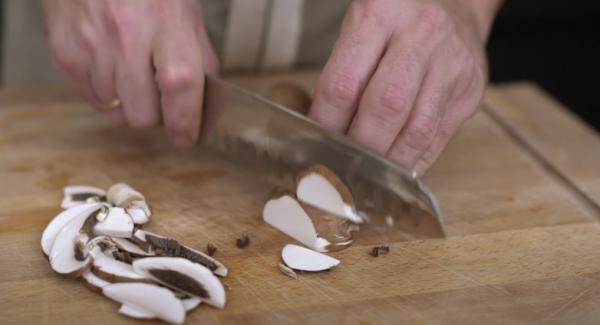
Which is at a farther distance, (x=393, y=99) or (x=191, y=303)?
(x=393, y=99)

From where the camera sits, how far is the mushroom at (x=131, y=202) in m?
1.12

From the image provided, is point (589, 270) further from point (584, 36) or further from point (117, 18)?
point (584, 36)

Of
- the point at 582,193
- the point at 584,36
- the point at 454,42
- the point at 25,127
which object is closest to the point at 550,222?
the point at 582,193

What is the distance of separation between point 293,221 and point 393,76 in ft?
0.87

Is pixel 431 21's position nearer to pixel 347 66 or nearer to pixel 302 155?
pixel 347 66

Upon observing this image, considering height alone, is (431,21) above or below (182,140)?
above

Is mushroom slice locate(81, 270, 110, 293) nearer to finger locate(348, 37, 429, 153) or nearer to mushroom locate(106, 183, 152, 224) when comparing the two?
mushroom locate(106, 183, 152, 224)

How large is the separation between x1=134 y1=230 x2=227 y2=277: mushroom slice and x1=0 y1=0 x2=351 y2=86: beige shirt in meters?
0.71

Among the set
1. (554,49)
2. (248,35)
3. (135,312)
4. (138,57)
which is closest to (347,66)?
(138,57)

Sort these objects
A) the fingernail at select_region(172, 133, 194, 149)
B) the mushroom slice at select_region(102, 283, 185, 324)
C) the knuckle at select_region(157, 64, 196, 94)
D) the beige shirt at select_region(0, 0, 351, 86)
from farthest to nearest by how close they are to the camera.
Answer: the beige shirt at select_region(0, 0, 351, 86), the fingernail at select_region(172, 133, 194, 149), the knuckle at select_region(157, 64, 196, 94), the mushroom slice at select_region(102, 283, 185, 324)

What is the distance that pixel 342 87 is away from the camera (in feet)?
3.54

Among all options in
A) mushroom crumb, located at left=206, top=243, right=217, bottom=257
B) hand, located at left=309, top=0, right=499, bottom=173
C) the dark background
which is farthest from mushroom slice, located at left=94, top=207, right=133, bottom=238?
the dark background

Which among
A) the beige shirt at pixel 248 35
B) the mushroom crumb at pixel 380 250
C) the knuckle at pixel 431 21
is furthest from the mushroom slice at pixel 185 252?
the beige shirt at pixel 248 35

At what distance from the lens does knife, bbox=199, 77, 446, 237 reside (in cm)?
106
